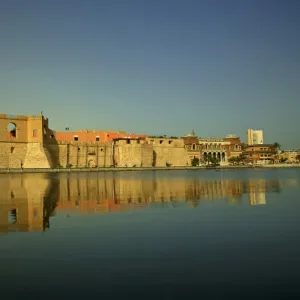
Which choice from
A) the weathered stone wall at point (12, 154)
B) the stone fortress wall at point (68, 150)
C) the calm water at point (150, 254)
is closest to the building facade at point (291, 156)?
the stone fortress wall at point (68, 150)

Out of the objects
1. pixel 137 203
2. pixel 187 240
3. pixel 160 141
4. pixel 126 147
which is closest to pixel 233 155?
pixel 160 141

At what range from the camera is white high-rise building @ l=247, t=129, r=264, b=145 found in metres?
129

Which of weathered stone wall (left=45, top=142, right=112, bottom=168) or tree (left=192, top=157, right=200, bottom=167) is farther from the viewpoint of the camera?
tree (left=192, top=157, right=200, bottom=167)

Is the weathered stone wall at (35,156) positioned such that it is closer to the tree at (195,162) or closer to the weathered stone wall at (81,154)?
the weathered stone wall at (81,154)

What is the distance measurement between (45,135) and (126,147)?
15196mm

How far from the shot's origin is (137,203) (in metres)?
13.6

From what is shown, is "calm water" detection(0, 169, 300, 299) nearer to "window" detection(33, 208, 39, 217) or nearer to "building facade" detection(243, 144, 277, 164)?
"window" detection(33, 208, 39, 217)

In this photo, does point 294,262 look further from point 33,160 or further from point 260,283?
point 33,160

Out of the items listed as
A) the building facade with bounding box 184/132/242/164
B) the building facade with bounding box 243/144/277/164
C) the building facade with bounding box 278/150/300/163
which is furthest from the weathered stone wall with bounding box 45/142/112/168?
the building facade with bounding box 278/150/300/163

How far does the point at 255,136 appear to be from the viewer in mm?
130125

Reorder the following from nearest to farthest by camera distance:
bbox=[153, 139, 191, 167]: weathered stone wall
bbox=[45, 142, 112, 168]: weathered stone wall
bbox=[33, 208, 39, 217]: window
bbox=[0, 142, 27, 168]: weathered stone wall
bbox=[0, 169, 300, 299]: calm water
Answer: bbox=[0, 169, 300, 299]: calm water, bbox=[33, 208, 39, 217]: window, bbox=[0, 142, 27, 168]: weathered stone wall, bbox=[45, 142, 112, 168]: weathered stone wall, bbox=[153, 139, 191, 167]: weathered stone wall

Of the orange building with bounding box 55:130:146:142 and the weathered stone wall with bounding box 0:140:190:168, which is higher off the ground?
the orange building with bounding box 55:130:146:142

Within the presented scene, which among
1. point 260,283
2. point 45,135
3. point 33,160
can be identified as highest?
point 45,135

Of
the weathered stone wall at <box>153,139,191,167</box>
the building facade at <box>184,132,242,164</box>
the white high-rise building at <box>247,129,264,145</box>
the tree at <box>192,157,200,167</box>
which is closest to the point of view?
the weathered stone wall at <box>153,139,191,167</box>
